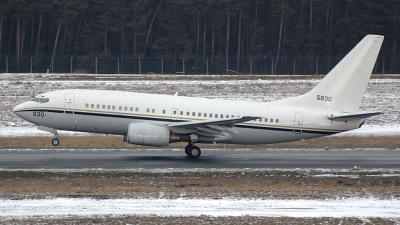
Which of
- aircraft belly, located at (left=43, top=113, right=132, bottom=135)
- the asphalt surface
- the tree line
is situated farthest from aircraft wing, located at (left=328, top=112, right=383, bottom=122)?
the tree line

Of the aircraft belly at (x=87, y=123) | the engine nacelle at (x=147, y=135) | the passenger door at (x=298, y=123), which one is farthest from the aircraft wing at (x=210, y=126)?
the passenger door at (x=298, y=123)

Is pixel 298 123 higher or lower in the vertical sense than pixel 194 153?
higher

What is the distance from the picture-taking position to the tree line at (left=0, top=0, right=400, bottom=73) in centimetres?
6969

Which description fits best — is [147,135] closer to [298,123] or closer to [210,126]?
[210,126]

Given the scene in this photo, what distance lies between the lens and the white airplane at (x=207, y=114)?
26773 mm

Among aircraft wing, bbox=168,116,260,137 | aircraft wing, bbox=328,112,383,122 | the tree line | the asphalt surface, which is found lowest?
the asphalt surface

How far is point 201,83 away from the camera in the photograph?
172 ft

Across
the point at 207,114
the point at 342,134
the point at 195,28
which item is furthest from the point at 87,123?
the point at 195,28

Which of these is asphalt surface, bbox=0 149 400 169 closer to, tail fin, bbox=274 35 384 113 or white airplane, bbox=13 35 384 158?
white airplane, bbox=13 35 384 158

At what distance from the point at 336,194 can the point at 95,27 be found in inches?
2350

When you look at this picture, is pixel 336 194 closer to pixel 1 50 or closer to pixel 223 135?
pixel 223 135

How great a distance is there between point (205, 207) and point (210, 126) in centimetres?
1002

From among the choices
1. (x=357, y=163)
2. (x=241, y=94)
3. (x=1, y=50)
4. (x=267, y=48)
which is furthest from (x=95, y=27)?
(x=357, y=163)

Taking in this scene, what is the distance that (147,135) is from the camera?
84.7ft
